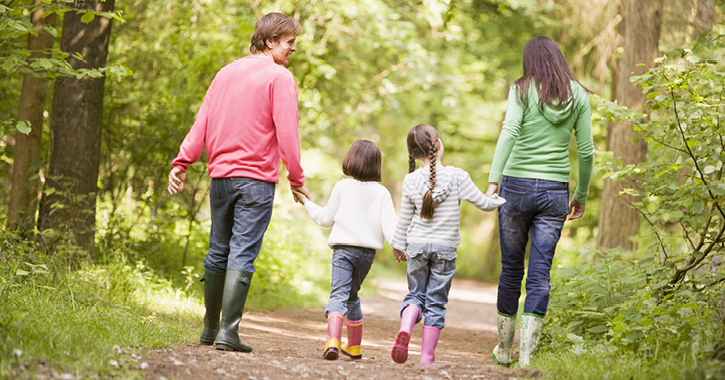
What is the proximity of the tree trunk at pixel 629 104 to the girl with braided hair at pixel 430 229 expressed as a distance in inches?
190

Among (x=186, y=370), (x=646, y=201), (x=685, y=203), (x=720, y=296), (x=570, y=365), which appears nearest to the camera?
(x=186, y=370)

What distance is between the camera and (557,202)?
409cm

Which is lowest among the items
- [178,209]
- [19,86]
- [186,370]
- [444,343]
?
[444,343]

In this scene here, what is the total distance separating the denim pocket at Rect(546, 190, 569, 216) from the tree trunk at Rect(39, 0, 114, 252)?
425 cm

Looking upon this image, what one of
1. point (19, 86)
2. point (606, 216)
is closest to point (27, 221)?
point (19, 86)

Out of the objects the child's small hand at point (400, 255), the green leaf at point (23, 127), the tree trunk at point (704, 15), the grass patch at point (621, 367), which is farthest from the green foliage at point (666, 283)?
the tree trunk at point (704, 15)

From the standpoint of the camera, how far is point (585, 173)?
4316 millimetres

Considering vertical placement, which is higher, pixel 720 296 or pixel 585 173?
pixel 585 173

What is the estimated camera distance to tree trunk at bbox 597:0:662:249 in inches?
323

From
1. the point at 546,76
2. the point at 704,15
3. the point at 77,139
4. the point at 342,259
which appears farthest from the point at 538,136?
the point at 704,15

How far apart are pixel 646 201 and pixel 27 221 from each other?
5823 millimetres

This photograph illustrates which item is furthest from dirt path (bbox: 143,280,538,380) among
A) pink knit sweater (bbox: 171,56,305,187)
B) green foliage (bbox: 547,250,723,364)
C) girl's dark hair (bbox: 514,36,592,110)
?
girl's dark hair (bbox: 514,36,592,110)

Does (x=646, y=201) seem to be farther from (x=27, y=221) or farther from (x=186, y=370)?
(x=27, y=221)

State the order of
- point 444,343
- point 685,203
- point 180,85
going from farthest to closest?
point 180,85
point 444,343
point 685,203
